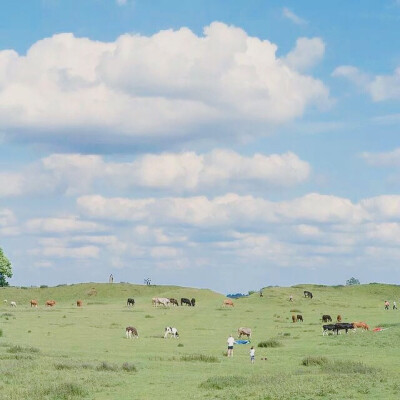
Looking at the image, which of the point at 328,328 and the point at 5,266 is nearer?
the point at 328,328

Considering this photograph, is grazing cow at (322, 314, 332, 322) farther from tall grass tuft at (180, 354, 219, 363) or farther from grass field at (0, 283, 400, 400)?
tall grass tuft at (180, 354, 219, 363)

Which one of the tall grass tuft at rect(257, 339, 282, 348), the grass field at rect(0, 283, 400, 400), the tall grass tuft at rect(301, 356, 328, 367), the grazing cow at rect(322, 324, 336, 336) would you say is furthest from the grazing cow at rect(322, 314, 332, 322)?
the tall grass tuft at rect(301, 356, 328, 367)

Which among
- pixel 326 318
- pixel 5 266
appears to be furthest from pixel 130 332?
pixel 5 266

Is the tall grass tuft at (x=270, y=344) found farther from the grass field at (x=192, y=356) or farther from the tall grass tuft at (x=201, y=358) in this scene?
the tall grass tuft at (x=201, y=358)

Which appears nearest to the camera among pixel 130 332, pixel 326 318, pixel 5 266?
pixel 130 332

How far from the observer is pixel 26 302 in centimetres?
12938

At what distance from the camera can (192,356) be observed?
49094mm

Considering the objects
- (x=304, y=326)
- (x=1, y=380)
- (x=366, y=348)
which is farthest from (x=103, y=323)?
(x=1, y=380)

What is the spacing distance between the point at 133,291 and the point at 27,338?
7295cm

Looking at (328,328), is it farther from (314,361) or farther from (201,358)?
(314,361)

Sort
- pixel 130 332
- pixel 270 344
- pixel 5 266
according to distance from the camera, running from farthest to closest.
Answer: pixel 5 266 < pixel 130 332 < pixel 270 344

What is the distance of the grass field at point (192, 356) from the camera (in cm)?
3528

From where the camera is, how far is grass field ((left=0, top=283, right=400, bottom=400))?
3528cm

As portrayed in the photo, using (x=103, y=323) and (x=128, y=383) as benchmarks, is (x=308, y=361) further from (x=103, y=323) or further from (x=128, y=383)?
(x=103, y=323)
